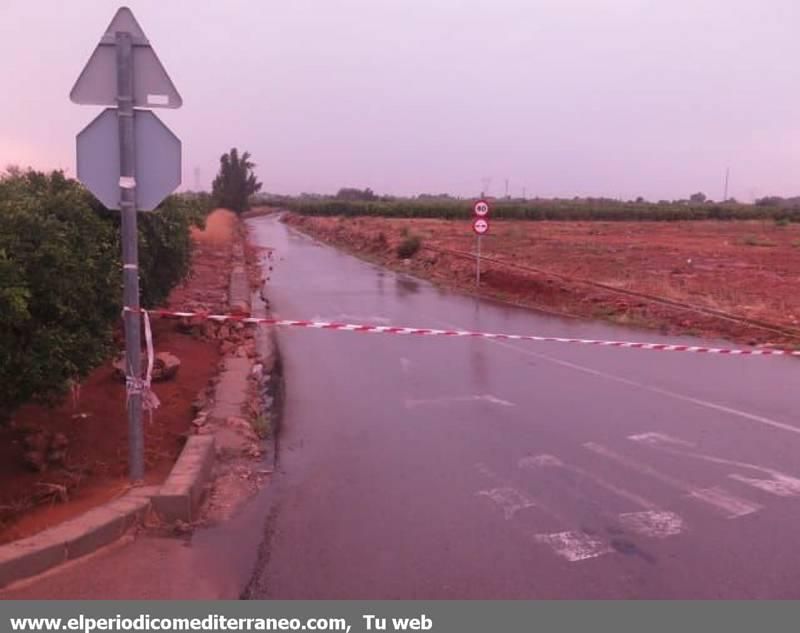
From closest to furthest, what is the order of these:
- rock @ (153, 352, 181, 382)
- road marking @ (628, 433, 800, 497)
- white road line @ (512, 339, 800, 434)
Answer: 1. road marking @ (628, 433, 800, 497)
2. white road line @ (512, 339, 800, 434)
3. rock @ (153, 352, 181, 382)

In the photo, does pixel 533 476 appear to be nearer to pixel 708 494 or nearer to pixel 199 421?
pixel 708 494

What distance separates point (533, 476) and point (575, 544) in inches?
54.1

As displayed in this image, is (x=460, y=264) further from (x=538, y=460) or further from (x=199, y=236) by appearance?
(x=538, y=460)

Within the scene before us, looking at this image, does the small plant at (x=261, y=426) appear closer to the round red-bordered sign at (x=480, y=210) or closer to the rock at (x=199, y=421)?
the rock at (x=199, y=421)

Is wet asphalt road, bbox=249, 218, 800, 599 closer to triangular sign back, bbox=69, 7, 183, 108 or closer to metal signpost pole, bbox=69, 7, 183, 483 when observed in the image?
metal signpost pole, bbox=69, 7, 183, 483

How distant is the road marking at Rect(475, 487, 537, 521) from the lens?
5758 millimetres

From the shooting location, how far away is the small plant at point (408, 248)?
33312 mm

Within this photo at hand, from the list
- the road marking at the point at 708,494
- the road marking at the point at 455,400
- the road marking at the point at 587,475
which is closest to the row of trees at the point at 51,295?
the road marking at the point at 455,400

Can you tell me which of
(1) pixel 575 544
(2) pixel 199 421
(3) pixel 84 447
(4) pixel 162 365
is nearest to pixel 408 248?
(4) pixel 162 365

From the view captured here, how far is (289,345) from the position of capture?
12977 mm

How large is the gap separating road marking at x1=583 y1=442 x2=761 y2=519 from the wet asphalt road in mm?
21

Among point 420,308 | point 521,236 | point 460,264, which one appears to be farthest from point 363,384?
point 521,236

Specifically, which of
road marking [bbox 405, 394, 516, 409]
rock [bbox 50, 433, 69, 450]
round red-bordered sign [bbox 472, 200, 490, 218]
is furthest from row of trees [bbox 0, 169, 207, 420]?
round red-bordered sign [bbox 472, 200, 490, 218]

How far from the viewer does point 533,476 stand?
6.51 meters
